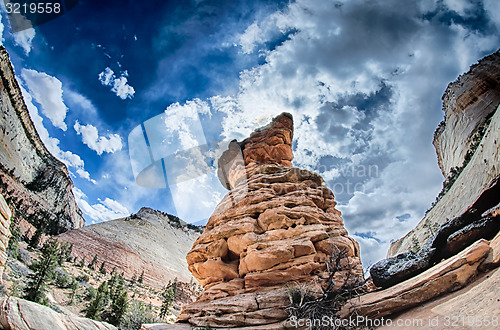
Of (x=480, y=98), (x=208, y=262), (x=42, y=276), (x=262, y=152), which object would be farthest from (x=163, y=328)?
(x=480, y=98)

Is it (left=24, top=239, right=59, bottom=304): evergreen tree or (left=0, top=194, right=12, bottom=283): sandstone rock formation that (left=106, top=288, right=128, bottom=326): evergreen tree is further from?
(left=0, top=194, right=12, bottom=283): sandstone rock formation

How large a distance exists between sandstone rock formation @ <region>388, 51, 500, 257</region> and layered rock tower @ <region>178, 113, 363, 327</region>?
1408 centimetres

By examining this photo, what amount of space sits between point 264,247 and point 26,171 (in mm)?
78265

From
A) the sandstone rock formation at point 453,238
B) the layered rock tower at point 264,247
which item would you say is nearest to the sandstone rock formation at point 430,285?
the sandstone rock formation at point 453,238

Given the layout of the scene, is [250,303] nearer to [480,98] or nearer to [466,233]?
[466,233]

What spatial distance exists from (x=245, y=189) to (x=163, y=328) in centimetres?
859

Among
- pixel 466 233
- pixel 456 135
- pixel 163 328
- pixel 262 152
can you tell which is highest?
pixel 456 135

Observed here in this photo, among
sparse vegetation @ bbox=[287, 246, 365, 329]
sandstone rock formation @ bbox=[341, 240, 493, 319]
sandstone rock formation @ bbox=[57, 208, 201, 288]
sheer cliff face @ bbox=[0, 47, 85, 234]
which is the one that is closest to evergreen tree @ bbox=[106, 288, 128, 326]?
sparse vegetation @ bbox=[287, 246, 365, 329]

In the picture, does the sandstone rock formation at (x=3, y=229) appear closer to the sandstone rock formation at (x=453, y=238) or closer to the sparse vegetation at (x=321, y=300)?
the sparse vegetation at (x=321, y=300)

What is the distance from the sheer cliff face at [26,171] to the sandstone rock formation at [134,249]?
1075 cm

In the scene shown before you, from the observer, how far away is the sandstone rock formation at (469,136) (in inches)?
771

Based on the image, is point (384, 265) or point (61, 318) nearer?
point (61, 318)

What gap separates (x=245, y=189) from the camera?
15609 millimetres

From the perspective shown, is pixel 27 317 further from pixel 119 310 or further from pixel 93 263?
pixel 93 263
